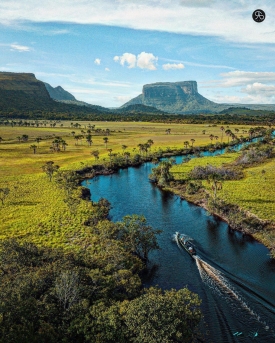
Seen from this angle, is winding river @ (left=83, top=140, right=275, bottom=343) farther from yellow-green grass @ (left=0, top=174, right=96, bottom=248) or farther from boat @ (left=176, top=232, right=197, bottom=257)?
yellow-green grass @ (left=0, top=174, right=96, bottom=248)

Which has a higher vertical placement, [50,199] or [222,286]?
[50,199]

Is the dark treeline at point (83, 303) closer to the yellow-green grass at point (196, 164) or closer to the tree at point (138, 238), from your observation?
the tree at point (138, 238)

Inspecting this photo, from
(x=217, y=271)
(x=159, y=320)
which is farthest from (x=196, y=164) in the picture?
(x=159, y=320)

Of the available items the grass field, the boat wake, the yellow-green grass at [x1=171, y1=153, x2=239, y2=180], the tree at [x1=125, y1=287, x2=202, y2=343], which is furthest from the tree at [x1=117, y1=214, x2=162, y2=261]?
the yellow-green grass at [x1=171, y1=153, x2=239, y2=180]

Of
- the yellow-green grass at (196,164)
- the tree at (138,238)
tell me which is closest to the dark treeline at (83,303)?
the tree at (138,238)

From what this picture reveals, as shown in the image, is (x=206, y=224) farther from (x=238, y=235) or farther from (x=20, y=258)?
(x=20, y=258)

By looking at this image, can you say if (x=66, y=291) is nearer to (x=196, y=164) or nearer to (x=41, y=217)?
(x=41, y=217)
